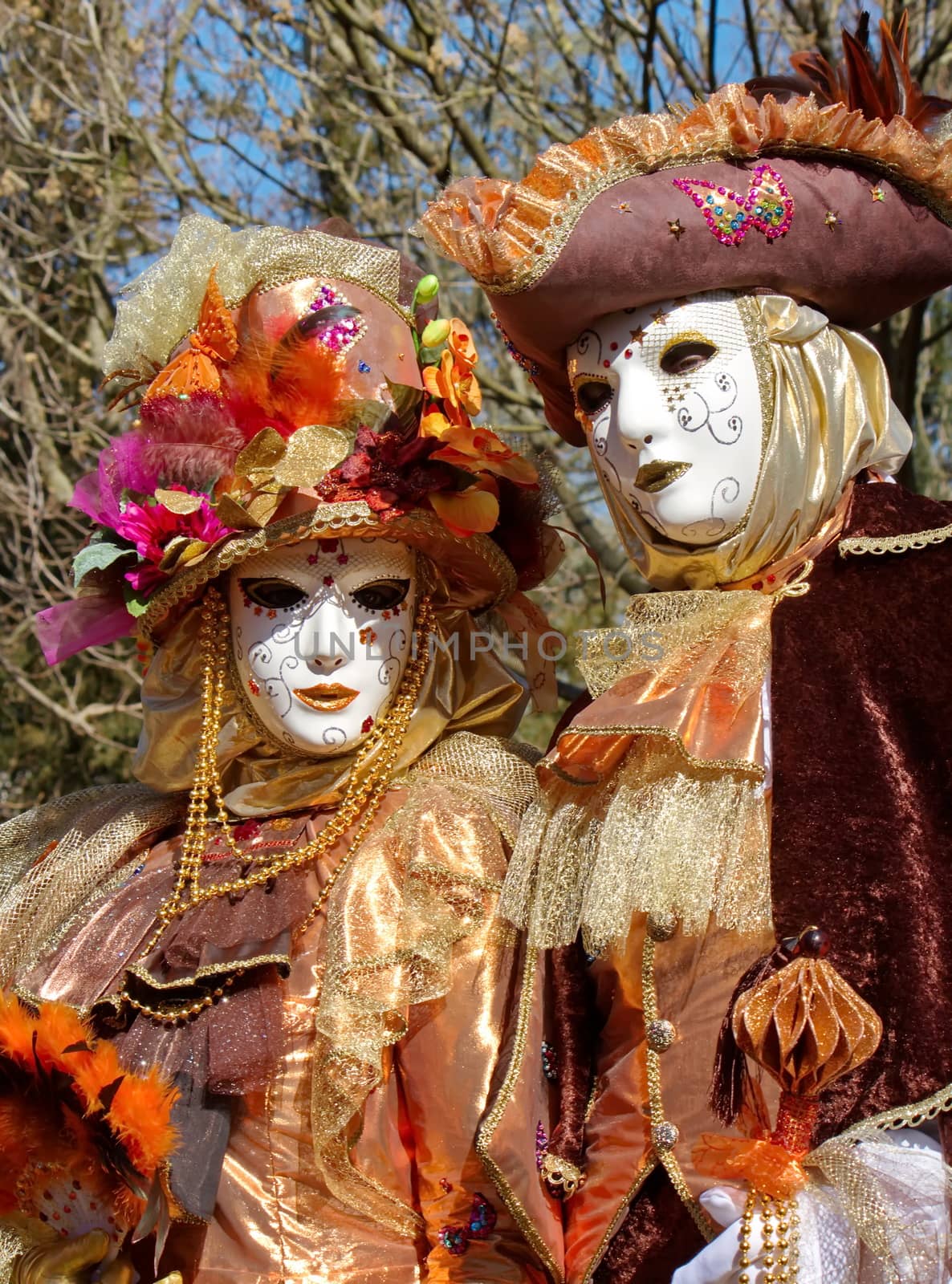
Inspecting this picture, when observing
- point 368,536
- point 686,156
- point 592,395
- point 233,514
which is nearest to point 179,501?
point 233,514

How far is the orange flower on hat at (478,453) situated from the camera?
8.57 ft

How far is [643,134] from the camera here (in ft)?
7.58

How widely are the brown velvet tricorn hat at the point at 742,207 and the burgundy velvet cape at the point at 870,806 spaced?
0.39 m

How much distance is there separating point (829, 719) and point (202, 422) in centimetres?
126

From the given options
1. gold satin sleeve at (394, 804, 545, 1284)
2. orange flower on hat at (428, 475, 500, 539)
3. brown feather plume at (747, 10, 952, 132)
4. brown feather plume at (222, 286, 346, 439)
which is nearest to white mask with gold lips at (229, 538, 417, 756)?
orange flower on hat at (428, 475, 500, 539)

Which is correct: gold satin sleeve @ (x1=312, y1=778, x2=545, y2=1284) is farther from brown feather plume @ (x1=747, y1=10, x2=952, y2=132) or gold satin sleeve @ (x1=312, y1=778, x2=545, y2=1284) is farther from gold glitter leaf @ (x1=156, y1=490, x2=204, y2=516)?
brown feather plume @ (x1=747, y1=10, x2=952, y2=132)

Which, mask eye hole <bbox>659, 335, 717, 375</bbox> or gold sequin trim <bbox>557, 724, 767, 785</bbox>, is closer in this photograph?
gold sequin trim <bbox>557, 724, 767, 785</bbox>

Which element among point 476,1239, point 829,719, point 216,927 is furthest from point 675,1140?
point 216,927

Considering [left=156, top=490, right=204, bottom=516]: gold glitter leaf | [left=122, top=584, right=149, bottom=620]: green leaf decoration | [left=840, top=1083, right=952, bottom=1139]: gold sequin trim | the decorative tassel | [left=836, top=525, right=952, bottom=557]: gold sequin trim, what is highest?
[left=156, top=490, right=204, bottom=516]: gold glitter leaf

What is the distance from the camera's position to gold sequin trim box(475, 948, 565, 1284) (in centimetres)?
226

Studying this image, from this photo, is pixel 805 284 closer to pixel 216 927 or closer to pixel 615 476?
pixel 615 476

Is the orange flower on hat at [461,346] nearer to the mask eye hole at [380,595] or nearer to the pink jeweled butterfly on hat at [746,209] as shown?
the mask eye hole at [380,595]

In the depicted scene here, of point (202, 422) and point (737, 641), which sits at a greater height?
A: point (202, 422)

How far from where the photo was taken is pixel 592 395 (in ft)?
8.06
